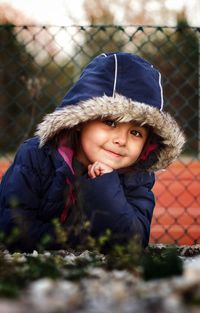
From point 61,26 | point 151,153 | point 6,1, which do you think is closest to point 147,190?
point 151,153

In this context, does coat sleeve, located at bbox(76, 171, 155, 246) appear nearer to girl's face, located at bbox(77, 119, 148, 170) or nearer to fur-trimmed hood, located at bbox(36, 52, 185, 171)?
girl's face, located at bbox(77, 119, 148, 170)

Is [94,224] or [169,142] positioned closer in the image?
[94,224]

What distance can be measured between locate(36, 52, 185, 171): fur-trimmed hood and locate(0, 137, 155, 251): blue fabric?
0.15 metres

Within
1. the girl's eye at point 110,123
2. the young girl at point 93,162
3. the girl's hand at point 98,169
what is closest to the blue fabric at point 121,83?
the young girl at point 93,162

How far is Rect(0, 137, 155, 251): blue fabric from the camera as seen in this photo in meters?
2.81

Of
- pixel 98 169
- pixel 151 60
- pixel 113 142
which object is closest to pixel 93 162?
pixel 98 169

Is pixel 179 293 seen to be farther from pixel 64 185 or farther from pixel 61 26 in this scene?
pixel 61 26

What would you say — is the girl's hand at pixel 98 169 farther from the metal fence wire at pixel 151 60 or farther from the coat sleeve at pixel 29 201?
the metal fence wire at pixel 151 60

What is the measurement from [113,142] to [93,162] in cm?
19

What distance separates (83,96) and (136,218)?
2.03 feet

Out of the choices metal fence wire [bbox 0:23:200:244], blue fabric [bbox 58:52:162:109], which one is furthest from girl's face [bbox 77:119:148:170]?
metal fence wire [bbox 0:23:200:244]

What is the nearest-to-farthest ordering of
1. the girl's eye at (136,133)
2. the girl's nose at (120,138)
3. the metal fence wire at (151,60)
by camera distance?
the girl's nose at (120,138) < the girl's eye at (136,133) < the metal fence wire at (151,60)

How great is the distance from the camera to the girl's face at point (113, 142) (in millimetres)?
2818

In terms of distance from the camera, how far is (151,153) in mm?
3180
